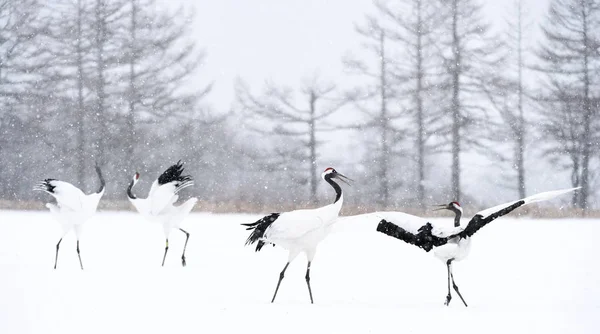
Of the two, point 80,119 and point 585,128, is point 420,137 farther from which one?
point 80,119

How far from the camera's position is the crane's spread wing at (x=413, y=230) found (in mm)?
6723

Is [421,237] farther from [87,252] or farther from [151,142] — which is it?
[151,142]

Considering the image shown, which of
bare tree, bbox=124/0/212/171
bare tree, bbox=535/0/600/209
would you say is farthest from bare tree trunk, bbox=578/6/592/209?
bare tree, bbox=124/0/212/171

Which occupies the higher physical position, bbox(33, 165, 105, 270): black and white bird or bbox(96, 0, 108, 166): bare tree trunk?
bbox(96, 0, 108, 166): bare tree trunk

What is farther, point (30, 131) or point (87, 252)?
point (30, 131)

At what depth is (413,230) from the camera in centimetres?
679

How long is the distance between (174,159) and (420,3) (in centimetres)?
945

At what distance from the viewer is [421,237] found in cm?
675

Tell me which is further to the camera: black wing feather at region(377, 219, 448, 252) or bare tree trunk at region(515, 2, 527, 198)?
bare tree trunk at region(515, 2, 527, 198)

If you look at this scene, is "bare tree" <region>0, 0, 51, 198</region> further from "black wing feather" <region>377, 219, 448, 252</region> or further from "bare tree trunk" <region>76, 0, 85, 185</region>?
"black wing feather" <region>377, 219, 448, 252</region>

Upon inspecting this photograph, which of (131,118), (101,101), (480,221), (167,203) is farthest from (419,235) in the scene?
(101,101)

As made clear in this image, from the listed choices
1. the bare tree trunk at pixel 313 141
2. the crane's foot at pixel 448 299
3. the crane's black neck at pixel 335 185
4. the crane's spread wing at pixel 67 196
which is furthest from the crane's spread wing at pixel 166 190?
the bare tree trunk at pixel 313 141

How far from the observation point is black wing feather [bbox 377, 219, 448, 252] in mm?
6727

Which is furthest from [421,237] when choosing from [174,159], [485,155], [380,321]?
[174,159]
